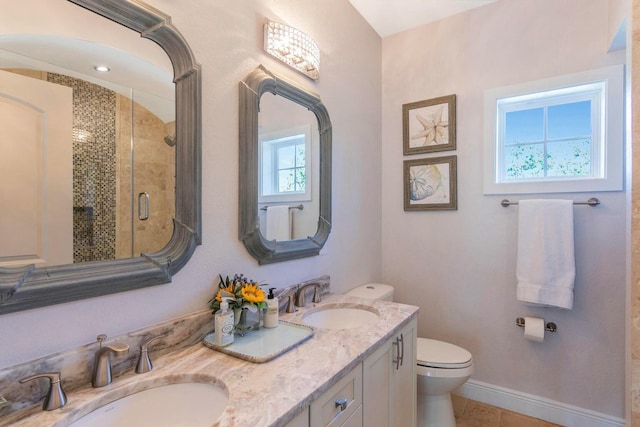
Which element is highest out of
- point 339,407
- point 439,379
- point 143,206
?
point 143,206

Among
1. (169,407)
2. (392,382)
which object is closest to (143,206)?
(169,407)

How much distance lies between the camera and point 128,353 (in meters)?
0.93

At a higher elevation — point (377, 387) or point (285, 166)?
point (285, 166)

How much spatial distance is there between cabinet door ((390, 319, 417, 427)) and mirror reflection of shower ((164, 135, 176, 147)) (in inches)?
46.4

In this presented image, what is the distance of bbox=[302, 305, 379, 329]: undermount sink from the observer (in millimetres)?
1573

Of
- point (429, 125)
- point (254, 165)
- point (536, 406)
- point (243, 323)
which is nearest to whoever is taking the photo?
point (243, 323)

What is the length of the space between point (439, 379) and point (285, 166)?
1.40 metres

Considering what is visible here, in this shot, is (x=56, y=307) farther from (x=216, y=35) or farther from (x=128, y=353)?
(x=216, y=35)

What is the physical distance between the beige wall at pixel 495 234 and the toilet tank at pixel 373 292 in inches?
13.5

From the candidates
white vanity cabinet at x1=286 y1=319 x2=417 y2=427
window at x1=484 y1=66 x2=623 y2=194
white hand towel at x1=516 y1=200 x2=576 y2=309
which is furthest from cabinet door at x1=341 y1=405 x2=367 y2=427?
window at x1=484 y1=66 x2=623 y2=194

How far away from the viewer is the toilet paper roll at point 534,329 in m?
1.89

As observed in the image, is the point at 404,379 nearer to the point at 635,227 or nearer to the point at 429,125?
the point at 635,227

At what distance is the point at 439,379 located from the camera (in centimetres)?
173

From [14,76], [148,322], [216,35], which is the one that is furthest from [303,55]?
[148,322]
